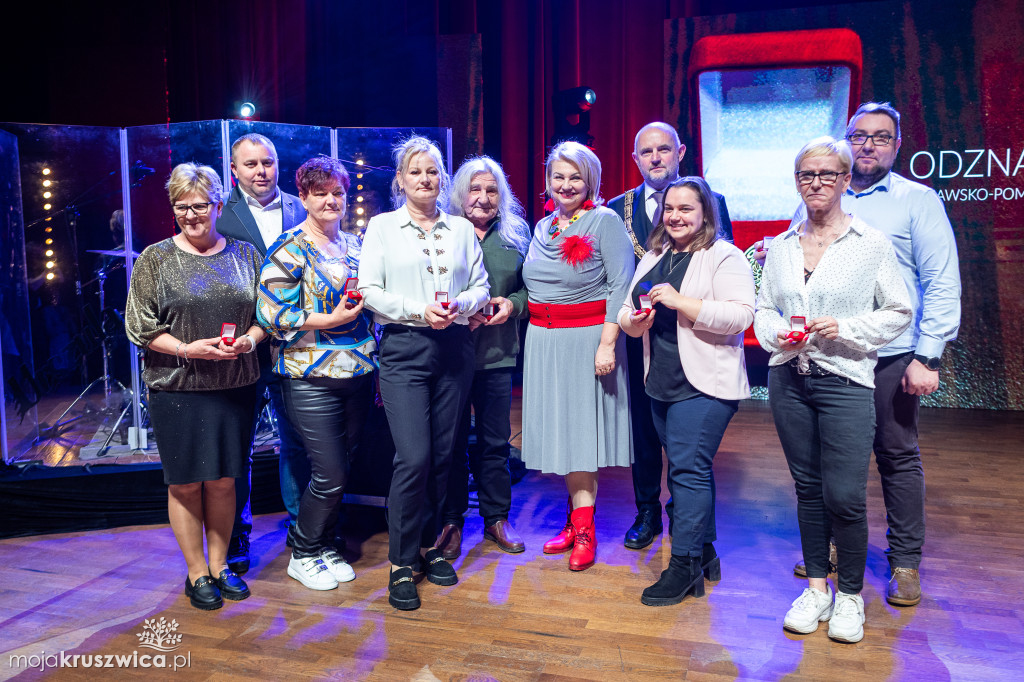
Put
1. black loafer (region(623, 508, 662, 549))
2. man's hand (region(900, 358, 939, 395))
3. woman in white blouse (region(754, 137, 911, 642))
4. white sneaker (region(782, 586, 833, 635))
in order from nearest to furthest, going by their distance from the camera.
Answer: woman in white blouse (region(754, 137, 911, 642)), white sneaker (region(782, 586, 833, 635)), man's hand (region(900, 358, 939, 395)), black loafer (region(623, 508, 662, 549))

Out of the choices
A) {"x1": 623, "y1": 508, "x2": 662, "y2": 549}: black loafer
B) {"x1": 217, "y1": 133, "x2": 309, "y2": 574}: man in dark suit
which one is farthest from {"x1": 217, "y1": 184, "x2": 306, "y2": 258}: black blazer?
{"x1": 623, "y1": 508, "x2": 662, "y2": 549}: black loafer

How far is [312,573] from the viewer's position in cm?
292

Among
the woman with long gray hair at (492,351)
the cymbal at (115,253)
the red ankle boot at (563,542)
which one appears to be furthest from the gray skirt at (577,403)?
the cymbal at (115,253)

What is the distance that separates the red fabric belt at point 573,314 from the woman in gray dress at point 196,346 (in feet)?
3.62

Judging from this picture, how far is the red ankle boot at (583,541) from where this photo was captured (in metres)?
3.03

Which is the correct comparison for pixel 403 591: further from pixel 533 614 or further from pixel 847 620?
pixel 847 620

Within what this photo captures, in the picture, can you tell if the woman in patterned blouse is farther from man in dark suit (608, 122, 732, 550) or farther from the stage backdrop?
the stage backdrop

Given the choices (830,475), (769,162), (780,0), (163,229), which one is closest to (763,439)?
(769,162)

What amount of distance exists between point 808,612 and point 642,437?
100cm

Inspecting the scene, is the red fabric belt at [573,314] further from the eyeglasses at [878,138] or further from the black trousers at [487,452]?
the eyeglasses at [878,138]

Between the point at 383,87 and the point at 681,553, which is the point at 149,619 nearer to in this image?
the point at 681,553

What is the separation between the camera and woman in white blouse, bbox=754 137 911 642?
2.29 meters

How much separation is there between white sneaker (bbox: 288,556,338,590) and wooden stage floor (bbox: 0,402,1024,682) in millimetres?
60

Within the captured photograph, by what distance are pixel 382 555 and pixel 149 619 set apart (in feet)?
3.08
